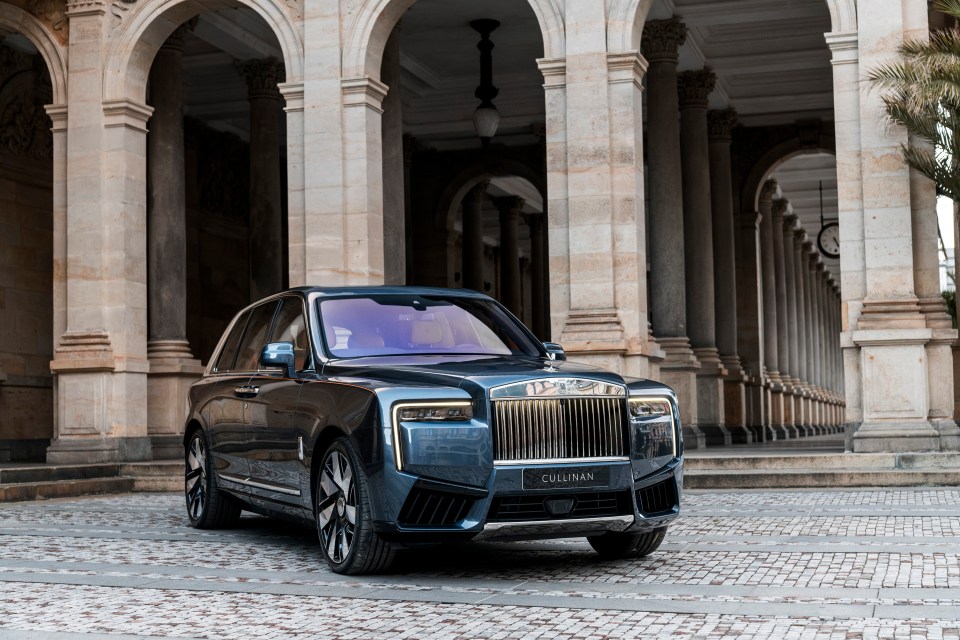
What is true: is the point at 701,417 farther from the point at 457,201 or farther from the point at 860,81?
the point at 457,201

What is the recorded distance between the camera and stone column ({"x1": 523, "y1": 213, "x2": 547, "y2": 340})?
140ft

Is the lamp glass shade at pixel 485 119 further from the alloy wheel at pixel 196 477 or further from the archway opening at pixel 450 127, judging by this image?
the alloy wheel at pixel 196 477

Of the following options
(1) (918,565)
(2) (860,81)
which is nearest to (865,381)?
(2) (860,81)

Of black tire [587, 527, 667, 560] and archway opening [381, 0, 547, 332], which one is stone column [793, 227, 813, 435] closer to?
archway opening [381, 0, 547, 332]

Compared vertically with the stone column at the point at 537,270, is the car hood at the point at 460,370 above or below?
below

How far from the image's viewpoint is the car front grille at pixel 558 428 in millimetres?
6883

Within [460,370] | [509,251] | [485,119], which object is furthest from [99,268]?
[509,251]

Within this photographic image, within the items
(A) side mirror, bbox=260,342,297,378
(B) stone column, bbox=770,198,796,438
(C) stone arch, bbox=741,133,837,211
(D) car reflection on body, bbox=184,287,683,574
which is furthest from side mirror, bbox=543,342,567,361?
(B) stone column, bbox=770,198,796,438

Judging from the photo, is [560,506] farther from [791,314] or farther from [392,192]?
[791,314]

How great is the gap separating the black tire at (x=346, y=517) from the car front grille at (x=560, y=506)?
70cm

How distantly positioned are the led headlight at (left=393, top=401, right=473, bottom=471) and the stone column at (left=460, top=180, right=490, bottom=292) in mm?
27496

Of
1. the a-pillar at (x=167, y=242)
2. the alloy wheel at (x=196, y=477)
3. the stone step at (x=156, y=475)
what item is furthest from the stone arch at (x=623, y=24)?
the alloy wheel at (x=196, y=477)

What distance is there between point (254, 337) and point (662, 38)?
14616mm

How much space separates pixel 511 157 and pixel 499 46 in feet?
29.4
